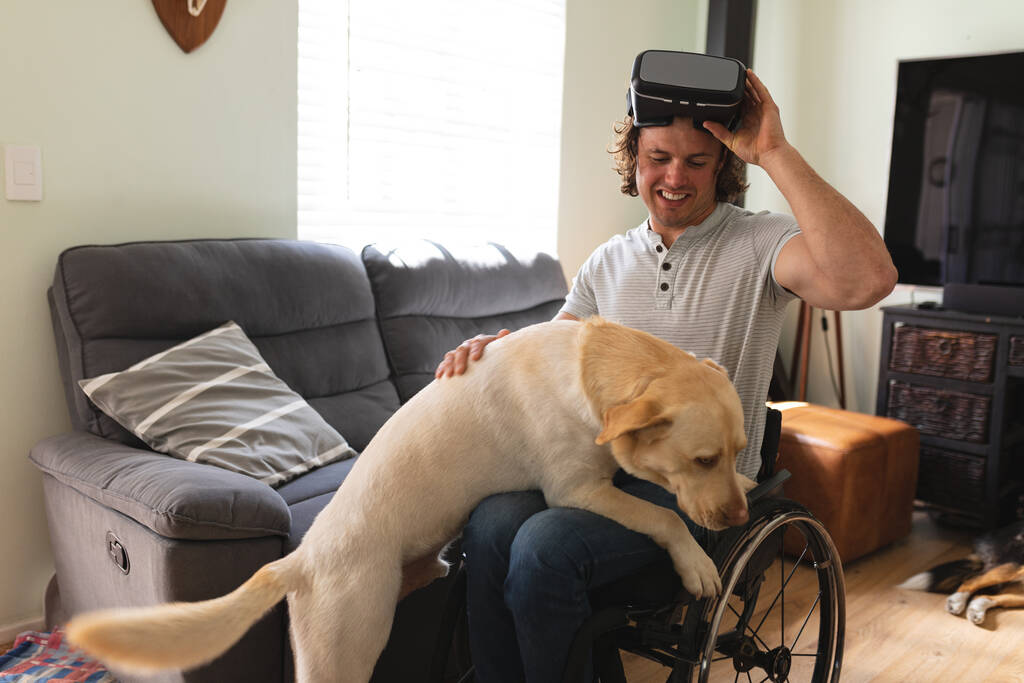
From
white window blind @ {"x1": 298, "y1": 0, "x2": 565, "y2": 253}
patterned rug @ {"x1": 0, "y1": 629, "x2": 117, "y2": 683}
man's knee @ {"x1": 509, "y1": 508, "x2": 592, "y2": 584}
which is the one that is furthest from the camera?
white window blind @ {"x1": 298, "y1": 0, "x2": 565, "y2": 253}

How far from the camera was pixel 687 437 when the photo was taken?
4.00ft

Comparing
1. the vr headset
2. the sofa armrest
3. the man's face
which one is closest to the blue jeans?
the sofa armrest

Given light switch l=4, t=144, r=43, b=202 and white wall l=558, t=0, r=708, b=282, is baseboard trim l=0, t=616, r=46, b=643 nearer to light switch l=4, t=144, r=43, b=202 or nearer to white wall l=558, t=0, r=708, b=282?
light switch l=4, t=144, r=43, b=202

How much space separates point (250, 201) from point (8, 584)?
1262 mm

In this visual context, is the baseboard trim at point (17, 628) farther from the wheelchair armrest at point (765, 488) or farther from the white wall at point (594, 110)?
the white wall at point (594, 110)

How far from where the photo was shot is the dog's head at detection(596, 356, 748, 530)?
3.99 ft

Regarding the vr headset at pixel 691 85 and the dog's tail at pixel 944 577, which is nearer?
the vr headset at pixel 691 85

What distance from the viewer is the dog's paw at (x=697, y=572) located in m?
1.29

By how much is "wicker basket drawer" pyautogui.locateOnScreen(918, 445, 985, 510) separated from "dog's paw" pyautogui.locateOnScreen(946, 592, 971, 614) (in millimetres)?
636

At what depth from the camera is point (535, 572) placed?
1.29 metres

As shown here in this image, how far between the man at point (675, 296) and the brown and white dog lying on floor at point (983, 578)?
4.90 ft

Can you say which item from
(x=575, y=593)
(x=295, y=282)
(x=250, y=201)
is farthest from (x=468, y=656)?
(x=250, y=201)

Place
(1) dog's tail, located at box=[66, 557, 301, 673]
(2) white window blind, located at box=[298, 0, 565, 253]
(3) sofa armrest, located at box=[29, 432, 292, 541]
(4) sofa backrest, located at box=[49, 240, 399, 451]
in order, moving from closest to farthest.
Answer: (1) dog's tail, located at box=[66, 557, 301, 673] → (3) sofa armrest, located at box=[29, 432, 292, 541] → (4) sofa backrest, located at box=[49, 240, 399, 451] → (2) white window blind, located at box=[298, 0, 565, 253]

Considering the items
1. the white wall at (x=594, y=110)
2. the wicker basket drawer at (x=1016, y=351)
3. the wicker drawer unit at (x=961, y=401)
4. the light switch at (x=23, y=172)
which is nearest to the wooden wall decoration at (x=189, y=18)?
the light switch at (x=23, y=172)
